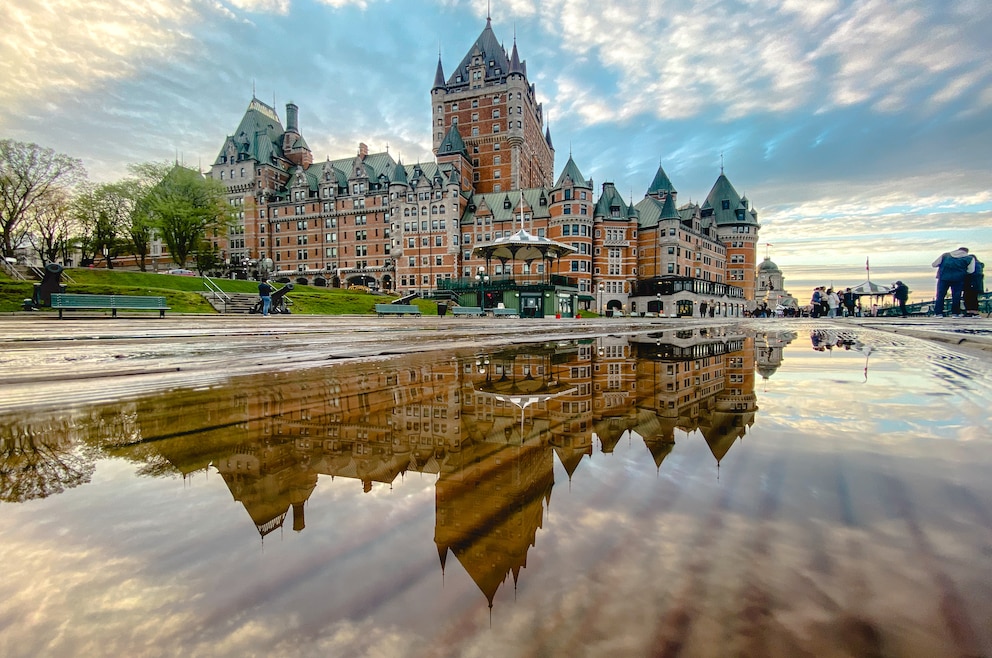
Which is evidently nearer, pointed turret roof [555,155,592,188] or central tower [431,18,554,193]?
pointed turret roof [555,155,592,188]

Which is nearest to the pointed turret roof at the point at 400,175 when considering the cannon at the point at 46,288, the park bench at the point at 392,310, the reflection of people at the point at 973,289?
the park bench at the point at 392,310

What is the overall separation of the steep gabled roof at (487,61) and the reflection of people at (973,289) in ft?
227

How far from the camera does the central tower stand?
7344 cm

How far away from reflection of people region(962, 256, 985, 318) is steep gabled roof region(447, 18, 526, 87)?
227 ft

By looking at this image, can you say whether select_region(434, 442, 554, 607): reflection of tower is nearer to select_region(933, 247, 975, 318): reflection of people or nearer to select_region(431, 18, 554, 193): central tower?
select_region(933, 247, 975, 318): reflection of people

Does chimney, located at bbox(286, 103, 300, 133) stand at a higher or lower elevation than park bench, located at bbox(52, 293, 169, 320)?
higher

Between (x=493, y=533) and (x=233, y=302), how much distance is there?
37416 mm

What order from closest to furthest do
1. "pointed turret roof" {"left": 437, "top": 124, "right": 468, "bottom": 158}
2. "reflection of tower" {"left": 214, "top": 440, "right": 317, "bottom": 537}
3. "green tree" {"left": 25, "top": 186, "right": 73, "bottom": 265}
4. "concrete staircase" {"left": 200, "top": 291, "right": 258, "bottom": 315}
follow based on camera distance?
"reflection of tower" {"left": 214, "top": 440, "right": 317, "bottom": 537} < "concrete staircase" {"left": 200, "top": 291, "right": 258, "bottom": 315} < "green tree" {"left": 25, "top": 186, "right": 73, "bottom": 265} < "pointed turret roof" {"left": 437, "top": 124, "right": 468, "bottom": 158}

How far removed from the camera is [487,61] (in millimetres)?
76875

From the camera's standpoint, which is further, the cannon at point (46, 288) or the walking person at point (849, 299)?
the walking person at point (849, 299)

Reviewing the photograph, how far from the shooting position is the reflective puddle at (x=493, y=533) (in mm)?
954

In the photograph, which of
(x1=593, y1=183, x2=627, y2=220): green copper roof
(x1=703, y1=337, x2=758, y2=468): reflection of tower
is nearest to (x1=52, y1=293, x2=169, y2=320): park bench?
(x1=703, y1=337, x2=758, y2=468): reflection of tower

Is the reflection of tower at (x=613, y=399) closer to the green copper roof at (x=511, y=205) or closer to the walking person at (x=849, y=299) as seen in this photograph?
the walking person at (x=849, y=299)

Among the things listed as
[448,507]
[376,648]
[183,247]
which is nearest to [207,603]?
[376,648]
